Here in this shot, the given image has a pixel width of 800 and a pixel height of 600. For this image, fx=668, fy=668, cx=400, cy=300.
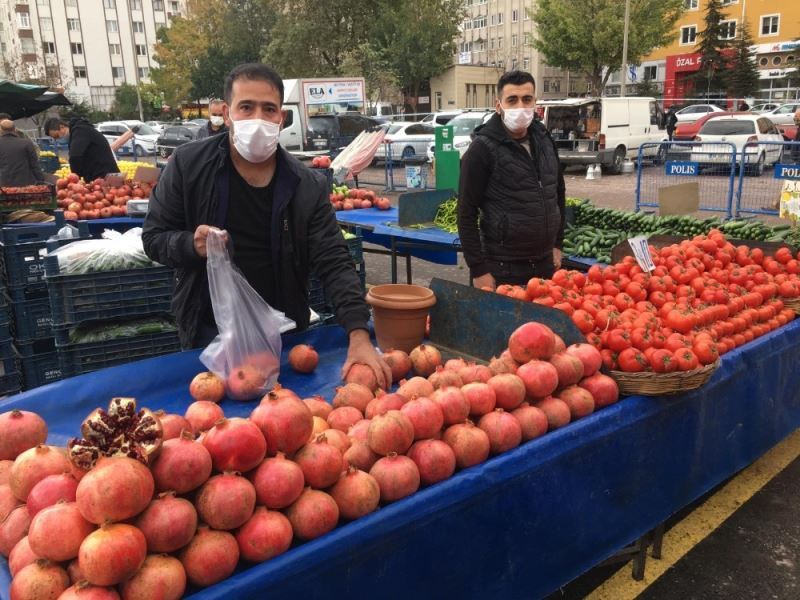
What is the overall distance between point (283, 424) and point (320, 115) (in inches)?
867

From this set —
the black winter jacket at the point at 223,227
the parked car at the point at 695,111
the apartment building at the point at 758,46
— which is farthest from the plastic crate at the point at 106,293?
the apartment building at the point at 758,46

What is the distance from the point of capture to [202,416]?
2.27 meters

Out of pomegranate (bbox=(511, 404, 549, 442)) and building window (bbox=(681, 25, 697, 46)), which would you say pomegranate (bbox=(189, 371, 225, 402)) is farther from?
building window (bbox=(681, 25, 697, 46))

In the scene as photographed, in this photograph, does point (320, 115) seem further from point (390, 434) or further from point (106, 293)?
point (390, 434)

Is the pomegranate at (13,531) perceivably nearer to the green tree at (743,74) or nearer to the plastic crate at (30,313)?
the plastic crate at (30,313)

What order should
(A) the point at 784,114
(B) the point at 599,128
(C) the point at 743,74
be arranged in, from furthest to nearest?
1. (C) the point at 743,74
2. (A) the point at 784,114
3. (B) the point at 599,128

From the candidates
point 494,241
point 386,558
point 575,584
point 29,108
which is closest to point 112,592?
point 386,558

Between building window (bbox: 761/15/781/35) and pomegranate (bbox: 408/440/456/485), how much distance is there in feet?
186

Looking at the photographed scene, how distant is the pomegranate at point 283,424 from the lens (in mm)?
1902

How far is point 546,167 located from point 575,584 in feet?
8.36

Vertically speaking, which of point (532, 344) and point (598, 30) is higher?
point (598, 30)

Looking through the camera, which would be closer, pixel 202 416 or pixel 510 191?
pixel 202 416

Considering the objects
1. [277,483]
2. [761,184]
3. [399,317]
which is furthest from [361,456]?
[761,184]

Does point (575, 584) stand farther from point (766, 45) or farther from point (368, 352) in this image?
point (766, 45)
